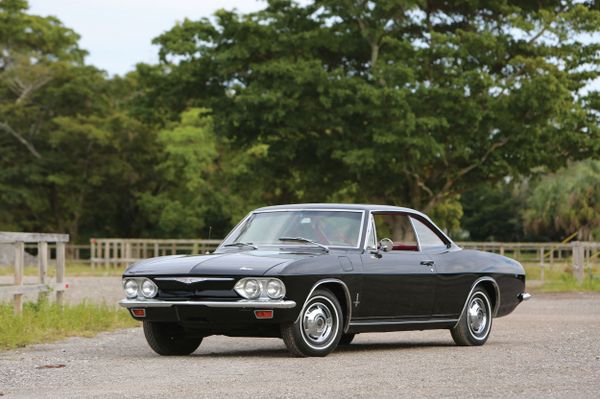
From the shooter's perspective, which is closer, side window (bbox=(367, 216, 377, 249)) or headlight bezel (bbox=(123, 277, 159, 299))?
headlight bezel (bbox=(123, 277, 159, 299))

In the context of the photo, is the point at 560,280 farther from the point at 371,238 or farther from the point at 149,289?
the point at 149,289

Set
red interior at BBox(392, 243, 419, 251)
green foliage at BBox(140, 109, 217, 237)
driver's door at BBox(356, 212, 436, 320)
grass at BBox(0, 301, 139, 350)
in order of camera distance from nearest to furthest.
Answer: driver's door at BBox(356, 212, 436, 320) < red interior at BBox(392, 243, 419, 251) < grass at BBox(0, 301, 139, 350) < green foliage at BBox(140, 109, 217, 237)

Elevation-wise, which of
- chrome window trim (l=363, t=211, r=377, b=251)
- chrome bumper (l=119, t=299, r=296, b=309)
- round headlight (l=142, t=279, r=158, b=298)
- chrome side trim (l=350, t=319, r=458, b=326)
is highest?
chrome window trim (l=363, t=211, r=377, b=251)

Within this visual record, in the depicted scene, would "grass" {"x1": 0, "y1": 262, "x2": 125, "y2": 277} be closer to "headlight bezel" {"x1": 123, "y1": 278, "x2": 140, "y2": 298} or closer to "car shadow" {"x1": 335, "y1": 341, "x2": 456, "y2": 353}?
"car shadow" {"x1": 335, "y1": 341, "x2": 456, "y2": 353}

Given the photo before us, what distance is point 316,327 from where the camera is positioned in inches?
499

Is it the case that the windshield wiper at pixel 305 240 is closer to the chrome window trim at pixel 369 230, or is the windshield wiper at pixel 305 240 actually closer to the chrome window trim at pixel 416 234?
the chrome window trim at pixel 369 230

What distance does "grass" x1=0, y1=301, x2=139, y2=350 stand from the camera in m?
15.1

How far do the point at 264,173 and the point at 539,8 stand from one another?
1085 centimetres

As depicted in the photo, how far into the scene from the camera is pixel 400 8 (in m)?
41.7

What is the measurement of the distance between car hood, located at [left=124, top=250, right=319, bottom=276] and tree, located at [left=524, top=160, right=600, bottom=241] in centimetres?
5434

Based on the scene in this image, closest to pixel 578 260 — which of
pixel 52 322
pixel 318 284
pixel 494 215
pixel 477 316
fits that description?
pixel 477 316

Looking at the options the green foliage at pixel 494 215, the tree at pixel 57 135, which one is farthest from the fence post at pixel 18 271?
the green foliage at pixel 494 215

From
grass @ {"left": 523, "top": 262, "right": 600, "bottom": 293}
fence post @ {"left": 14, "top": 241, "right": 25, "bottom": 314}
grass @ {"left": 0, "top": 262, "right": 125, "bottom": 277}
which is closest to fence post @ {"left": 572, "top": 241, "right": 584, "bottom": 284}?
grass @ {"left": 523, "top": 262, "right": 600, "bottom": 293}

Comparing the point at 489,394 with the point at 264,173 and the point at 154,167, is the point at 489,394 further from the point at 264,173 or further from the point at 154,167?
the point at 154,167
